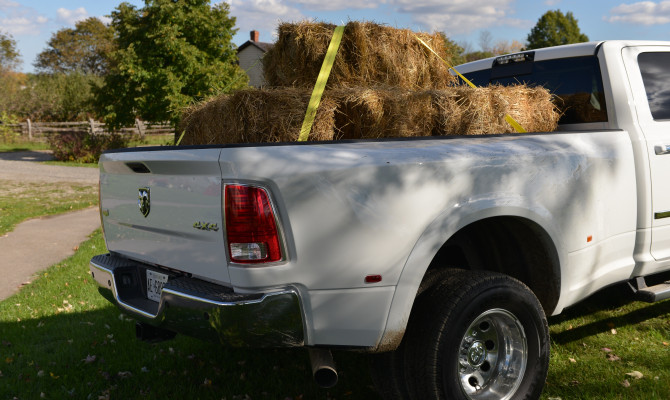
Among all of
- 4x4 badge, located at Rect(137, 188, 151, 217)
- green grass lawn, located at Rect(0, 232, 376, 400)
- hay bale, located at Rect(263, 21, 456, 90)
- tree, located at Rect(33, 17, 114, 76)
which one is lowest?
green grass lawn, located at Rect(0, 232, 376, 400)

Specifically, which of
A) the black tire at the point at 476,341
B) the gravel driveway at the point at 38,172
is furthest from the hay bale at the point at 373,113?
the gravel driveway at the point at 38,172

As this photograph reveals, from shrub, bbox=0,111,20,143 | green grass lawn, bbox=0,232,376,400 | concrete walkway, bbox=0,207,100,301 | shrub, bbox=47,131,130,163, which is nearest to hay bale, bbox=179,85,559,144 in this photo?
green grass lawn, bbox=0,232,376,400

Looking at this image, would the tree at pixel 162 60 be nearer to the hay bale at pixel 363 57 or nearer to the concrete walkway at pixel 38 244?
the concrete walkway at pixel 38 244

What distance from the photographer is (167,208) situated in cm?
295

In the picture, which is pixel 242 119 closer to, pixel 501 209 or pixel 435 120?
pixel 435 120

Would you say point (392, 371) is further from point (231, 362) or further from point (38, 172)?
point (38, 172)

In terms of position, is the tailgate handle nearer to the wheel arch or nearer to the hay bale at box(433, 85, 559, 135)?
the wheel arch

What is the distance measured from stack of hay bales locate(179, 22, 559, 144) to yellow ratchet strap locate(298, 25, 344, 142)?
0.13 ft

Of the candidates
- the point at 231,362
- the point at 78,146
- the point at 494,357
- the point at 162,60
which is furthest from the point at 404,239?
the point at 78,146

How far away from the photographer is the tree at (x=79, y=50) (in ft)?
226

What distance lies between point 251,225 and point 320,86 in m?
1.42

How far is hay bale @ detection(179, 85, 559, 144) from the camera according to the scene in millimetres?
3482

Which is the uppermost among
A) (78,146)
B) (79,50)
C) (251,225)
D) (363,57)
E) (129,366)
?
(79,50)

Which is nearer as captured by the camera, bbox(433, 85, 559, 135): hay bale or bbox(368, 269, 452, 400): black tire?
bbox(368, 269, 452, 400): black tire
